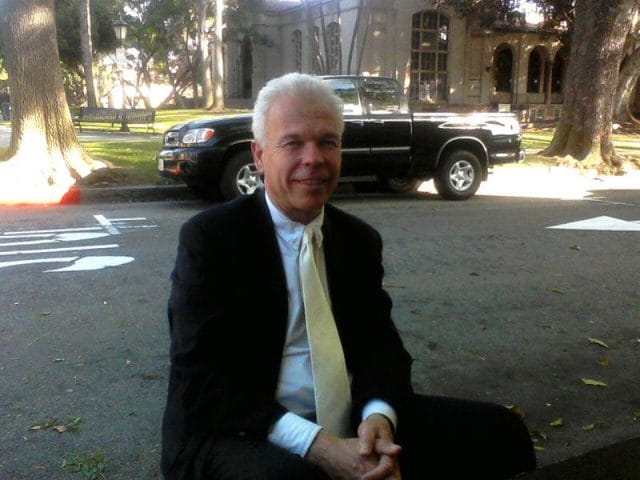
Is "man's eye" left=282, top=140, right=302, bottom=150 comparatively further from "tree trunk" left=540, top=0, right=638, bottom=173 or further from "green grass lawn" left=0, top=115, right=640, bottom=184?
"tree trunk" left=540, top=0, right=638, bottom=173

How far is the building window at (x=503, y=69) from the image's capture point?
1496 inches

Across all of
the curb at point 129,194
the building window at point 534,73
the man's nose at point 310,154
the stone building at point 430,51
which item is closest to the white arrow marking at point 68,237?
the curb at point 129,194

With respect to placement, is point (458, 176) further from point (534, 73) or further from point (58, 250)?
point (534, 73)

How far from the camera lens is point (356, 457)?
205 cm

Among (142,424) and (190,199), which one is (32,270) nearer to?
(142,424)

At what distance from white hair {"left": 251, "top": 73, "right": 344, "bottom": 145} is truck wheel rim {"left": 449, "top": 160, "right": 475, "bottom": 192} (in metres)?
9.52

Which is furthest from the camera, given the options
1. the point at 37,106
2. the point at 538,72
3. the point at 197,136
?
the point at 538,72

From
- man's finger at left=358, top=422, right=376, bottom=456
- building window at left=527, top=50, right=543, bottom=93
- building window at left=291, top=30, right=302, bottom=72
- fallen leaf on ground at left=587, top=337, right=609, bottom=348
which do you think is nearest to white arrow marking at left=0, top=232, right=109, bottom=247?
fallen leaf on ground at left=587, top=337, right=609, bottom=348

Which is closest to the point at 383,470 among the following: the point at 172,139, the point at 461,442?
the point at 461,442

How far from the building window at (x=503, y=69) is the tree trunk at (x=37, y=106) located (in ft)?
97.4

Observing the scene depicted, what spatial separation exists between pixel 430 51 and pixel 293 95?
111ft

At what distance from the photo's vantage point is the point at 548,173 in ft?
50.6

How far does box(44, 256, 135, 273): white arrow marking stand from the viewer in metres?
6.73

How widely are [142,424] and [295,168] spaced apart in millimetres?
2005
